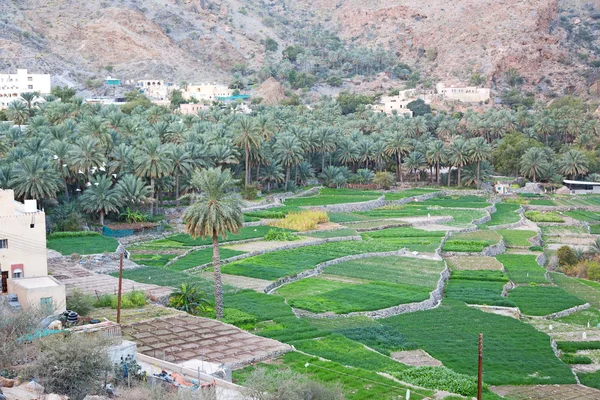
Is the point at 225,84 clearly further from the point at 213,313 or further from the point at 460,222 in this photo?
the point at 213,313

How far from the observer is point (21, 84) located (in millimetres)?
130875

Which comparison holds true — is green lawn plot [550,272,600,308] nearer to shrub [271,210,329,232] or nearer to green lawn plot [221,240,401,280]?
green lawn plot [221,240,401,280]

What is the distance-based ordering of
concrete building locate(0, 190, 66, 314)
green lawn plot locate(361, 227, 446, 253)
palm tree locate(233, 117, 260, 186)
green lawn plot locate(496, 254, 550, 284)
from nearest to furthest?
concrete building locate(0, 190, 66, 314), green lawn plot locate(496, 254, 550, 284), green lawn plot locate(361, 227, 446, 253), palm tree locate(233, 117, 260, 186)

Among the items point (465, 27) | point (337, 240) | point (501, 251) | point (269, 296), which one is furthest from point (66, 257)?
point (465, 27)

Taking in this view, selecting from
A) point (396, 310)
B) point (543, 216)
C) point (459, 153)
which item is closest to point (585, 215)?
point (543, 216)

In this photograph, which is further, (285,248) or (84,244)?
(285,248)

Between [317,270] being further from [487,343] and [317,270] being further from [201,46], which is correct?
[201,46]

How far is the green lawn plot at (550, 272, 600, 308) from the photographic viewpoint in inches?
2236

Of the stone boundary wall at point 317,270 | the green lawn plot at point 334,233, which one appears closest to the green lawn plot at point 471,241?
the stone boundary wall at point 317,270

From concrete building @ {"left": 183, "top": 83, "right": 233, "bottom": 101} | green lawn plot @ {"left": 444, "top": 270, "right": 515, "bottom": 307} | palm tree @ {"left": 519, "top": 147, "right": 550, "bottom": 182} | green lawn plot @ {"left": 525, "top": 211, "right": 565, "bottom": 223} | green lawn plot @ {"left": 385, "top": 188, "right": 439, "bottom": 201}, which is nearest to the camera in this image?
green lawn plot @ {"left": 444, "top": 270, "right": 515, "bottom": 307}

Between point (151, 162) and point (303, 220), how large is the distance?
47.7 ft

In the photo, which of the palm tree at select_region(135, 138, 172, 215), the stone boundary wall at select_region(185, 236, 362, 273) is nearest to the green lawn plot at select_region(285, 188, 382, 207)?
the stone boundary wall at select_region(185, 236, 362, 273)

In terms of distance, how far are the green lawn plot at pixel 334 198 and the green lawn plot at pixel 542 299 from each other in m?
35.2

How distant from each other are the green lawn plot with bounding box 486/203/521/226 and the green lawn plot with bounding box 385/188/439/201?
9722 millimetres
